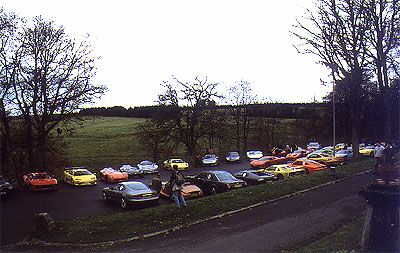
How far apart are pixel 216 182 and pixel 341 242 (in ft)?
39.4

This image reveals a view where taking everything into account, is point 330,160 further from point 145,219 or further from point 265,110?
point 265,110

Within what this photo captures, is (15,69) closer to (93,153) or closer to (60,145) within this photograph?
(60,145)

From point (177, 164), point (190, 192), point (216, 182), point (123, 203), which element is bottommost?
point (177, 164)

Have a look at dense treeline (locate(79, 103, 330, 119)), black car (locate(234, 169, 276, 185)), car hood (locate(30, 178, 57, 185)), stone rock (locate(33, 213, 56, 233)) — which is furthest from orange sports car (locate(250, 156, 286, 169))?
stone rock (locate(33, 213, 56, 233))

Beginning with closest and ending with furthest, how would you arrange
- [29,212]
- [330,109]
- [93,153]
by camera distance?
[29,212]
[93,153]
[330,109]

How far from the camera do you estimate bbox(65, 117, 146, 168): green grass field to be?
164ft

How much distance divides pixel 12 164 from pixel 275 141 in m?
41.1

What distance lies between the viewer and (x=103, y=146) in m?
59.3

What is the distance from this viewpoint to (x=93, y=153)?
180 ft

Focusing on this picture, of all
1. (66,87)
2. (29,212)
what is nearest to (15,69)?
(66,87)

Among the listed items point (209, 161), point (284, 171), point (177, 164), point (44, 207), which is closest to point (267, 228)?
point (44, 207)

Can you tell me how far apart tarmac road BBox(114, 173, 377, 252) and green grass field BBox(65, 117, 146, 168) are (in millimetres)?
29900

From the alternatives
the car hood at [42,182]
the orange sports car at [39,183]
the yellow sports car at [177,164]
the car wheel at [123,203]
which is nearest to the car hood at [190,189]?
the car wheel at [123,203]

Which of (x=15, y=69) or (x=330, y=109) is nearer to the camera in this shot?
(x=15, y=69)
